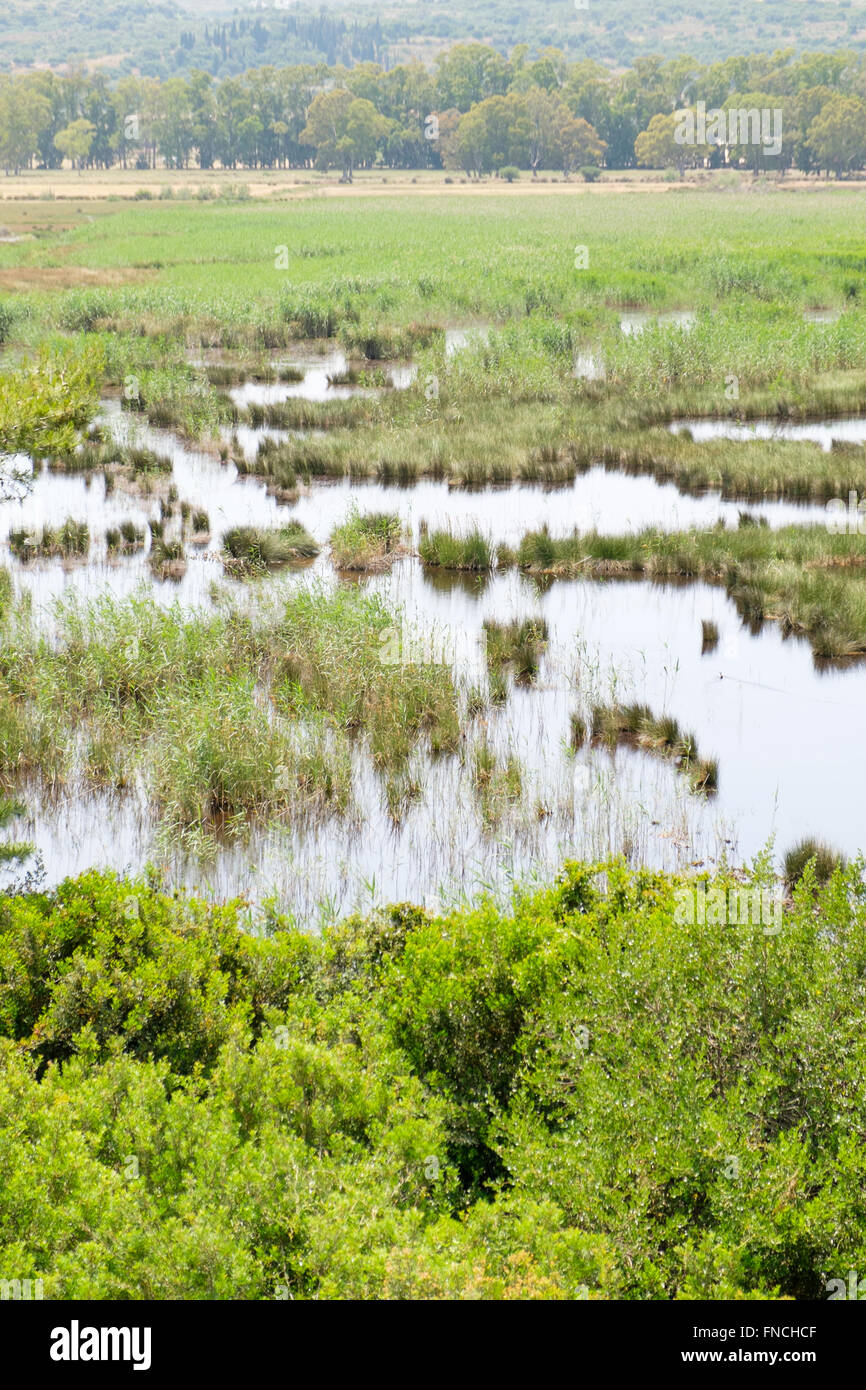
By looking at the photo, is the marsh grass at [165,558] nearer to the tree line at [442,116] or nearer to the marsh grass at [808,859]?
the marsh grass at [808,859]

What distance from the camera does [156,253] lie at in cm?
4978

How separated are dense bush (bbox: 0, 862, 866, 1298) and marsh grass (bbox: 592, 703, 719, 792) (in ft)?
11.0

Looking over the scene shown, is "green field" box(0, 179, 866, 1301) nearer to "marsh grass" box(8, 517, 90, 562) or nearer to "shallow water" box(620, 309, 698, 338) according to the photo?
"marsh grass" box(8, 517, 90, 562)

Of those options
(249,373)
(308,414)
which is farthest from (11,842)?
(249,373)

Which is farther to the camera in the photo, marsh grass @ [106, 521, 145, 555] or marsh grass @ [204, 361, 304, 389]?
marsh grass @ [204, 361, 304, 389]

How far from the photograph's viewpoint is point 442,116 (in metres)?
146

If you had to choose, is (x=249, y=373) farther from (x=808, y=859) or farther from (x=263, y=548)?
(x=808, y=859)

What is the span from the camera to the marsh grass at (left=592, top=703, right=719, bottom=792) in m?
9.91

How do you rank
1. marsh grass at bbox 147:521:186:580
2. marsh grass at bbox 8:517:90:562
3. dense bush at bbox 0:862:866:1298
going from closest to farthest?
dense bush at bbox 0:862:866:1298 → marsh grass at bbox 147:521:186:580 → marsh grass at bbox 8:517:90:562

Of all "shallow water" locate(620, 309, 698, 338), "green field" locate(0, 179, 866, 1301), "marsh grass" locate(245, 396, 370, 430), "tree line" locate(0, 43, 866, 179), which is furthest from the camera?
"tree line" locate(0, 43, 866, 179)

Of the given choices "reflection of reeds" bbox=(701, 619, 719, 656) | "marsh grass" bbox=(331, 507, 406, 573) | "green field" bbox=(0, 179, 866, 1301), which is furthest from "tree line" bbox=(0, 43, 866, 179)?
"reflection of reeds" bbox=(701, 619, 719, 656)

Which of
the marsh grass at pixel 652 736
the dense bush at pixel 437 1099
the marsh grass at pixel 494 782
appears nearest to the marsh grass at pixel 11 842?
the dense bush at pixel 437 1099

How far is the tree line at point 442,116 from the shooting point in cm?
12912
